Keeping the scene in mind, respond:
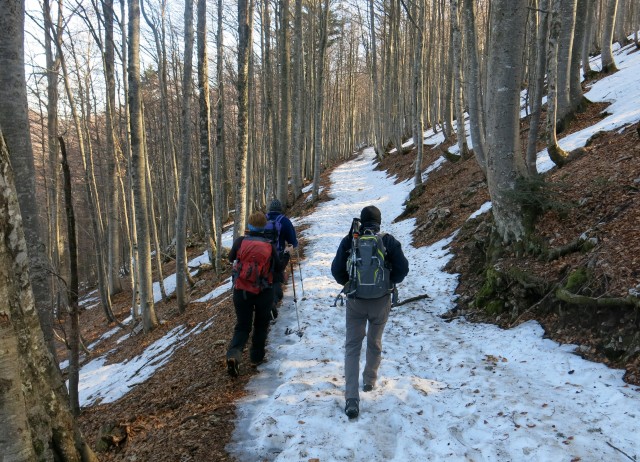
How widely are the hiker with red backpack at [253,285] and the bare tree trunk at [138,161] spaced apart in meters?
4.77

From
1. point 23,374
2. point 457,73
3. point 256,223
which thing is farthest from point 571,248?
point 457,73

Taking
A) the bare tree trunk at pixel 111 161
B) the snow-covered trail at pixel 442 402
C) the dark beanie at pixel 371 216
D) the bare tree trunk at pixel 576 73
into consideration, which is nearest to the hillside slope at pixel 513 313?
the snow-covered trail at pixel 442 402

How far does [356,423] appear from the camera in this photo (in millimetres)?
3803

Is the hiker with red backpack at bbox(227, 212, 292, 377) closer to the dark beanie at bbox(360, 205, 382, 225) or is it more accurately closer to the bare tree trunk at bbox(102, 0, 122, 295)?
the dark beanie at bbox(360, 205, 382, 225)

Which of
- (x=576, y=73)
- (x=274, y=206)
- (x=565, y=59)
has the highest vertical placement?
(x=565, y=59)

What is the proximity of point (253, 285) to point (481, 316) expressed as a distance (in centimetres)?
357

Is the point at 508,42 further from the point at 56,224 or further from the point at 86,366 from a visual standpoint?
the point at 56,224

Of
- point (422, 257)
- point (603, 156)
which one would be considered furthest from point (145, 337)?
point (603, 156)

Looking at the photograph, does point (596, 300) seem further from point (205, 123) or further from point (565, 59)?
point (205, 123)

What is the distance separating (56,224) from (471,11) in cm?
1833

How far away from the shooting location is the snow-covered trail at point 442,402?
130 inches

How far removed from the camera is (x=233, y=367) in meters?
4.95

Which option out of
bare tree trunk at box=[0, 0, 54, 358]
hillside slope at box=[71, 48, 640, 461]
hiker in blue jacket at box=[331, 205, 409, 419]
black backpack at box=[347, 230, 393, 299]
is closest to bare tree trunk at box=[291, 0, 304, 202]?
hillside slope at box=[71, 48, 640, 461]

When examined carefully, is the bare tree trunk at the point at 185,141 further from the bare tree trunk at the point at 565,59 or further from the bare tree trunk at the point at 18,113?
the bare tree trunk at the point at 565,59
